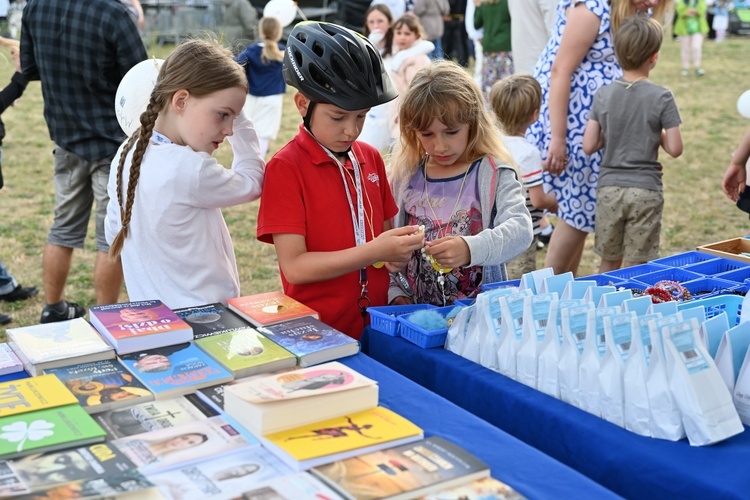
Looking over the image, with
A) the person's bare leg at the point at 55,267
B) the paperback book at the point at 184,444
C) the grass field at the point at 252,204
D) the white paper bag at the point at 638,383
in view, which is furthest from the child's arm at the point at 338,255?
the grass field at the point at 252,204

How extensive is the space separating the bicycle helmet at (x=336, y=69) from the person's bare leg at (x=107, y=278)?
2.14m

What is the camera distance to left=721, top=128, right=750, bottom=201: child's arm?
3.81m

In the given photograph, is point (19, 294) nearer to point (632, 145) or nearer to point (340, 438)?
point (632, 145)

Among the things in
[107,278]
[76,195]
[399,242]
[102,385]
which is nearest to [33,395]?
[102,385]

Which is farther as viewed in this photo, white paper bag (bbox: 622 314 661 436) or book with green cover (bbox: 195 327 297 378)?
book with green cover (bbox: 195 327 297 378)

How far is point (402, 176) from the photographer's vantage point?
9.30 ft

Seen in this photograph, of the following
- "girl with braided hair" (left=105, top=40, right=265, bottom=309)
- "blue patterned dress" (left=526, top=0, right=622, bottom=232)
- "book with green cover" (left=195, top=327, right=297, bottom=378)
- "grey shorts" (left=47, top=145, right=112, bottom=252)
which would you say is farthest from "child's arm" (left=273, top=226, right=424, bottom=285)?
"blue patterned dress" (left=526, top=0, right=622, bottom=232)

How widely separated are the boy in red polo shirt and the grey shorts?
209cm

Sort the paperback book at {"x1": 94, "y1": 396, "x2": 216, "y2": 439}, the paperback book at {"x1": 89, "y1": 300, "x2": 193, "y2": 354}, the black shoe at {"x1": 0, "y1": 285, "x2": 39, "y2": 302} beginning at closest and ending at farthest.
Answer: the paperback book at {"x1": 94, "y1": 396, "x2": 216, "y2": 439}, the paperback book at {"x1": 89, "y1": 300, "x2": 193, "y2": 354}, the black shoe at {"x1": 0, "y1": 285, "x2": 39, "y2": 302}

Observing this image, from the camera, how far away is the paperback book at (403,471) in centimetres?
135

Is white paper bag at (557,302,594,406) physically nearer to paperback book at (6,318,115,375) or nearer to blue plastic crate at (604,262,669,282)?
blue plastic crate at (604,262,669,282)

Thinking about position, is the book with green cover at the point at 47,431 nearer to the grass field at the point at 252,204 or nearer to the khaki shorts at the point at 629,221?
the khaki shorts at the point at 629,221

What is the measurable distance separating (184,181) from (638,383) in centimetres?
139

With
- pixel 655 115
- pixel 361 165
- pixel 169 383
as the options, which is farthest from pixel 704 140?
pixel 169 383
